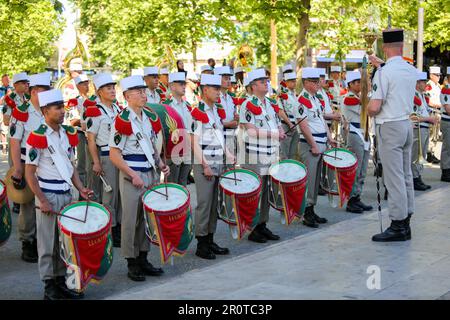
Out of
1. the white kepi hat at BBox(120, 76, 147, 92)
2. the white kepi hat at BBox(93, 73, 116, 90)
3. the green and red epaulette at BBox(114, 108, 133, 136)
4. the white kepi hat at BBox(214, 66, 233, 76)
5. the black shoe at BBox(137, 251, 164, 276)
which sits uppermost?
the white kepi hat at BBox(120, 76, 147, 92)

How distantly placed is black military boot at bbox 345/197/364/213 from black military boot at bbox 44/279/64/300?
5522mm

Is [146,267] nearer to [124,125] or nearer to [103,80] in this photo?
[124,125]

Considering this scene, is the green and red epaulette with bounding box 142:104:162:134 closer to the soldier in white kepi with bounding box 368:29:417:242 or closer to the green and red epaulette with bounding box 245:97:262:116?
the green and red epaulette with bounding box 245:97:262:116

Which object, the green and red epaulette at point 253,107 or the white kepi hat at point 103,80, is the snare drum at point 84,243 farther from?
the green and red epaulette at point 253,107

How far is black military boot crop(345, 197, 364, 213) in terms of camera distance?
36.4 feet

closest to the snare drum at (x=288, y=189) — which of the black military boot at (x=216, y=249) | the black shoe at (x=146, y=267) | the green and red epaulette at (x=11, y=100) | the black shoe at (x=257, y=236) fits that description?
the black shoe at (x=257, y=236)

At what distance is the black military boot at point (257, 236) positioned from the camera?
9078 mm

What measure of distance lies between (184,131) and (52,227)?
2338mm

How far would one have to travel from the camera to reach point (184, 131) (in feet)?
28.2

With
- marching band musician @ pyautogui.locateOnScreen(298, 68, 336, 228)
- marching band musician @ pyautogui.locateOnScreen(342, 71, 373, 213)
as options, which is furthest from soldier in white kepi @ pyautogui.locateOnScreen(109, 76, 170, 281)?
marching band musician @ pyautogui.locateOnScreen(342, 71, 373, 213)

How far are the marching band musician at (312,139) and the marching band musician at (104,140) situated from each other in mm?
2510

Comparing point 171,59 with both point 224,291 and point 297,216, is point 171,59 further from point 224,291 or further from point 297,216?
point 224,291

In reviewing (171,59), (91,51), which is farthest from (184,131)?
(91,51)

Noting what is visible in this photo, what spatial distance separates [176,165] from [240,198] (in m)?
2.03
